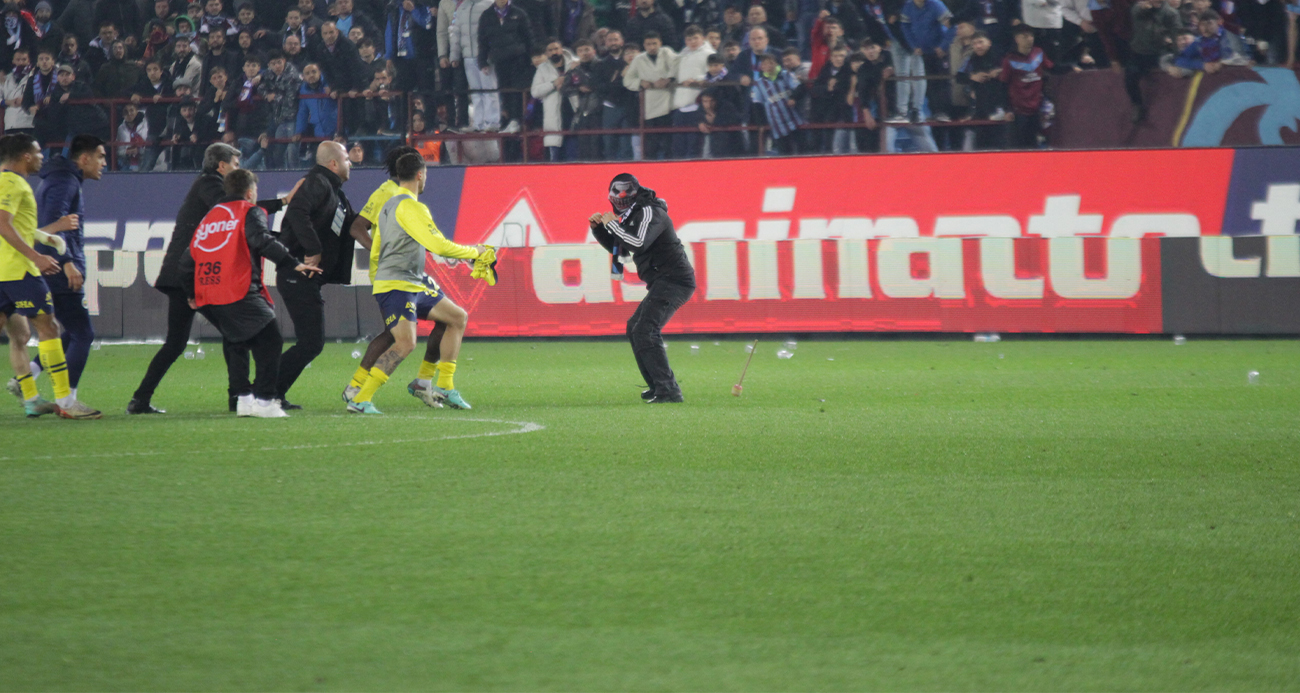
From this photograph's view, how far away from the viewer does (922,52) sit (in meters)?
21.4

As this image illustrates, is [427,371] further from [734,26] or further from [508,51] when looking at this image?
[734,26]

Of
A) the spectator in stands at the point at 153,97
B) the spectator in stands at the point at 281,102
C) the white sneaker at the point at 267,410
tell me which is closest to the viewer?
the white sneaker at the point at 267,410

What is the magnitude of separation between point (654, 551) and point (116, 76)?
22.3 m

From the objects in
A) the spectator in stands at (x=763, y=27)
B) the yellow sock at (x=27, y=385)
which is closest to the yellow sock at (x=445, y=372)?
the yellow sock at (x=27, y=385)

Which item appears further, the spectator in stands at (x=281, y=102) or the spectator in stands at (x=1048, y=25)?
the spectator in stands at (x=281, y=102)

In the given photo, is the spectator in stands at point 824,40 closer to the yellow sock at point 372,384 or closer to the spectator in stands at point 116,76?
the spectator in stands at point 116,76

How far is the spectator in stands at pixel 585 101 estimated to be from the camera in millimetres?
22500

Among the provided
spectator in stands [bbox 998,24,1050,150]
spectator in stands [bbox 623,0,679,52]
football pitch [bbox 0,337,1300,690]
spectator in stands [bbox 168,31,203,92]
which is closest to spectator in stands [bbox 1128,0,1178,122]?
spectator in stands [bbox 998,24,1050,150]

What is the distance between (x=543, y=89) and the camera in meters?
22.7

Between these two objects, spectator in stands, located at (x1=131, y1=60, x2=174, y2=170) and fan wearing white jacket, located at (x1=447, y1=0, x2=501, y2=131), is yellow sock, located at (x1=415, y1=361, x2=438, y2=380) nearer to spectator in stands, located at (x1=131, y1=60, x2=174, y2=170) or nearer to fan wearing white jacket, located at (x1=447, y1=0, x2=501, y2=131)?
fan wearing white jacket, located at (x1=447, y1=0, x2=501, y2=131)

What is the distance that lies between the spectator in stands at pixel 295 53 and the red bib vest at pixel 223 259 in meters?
14.5

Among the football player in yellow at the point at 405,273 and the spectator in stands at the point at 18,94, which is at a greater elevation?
the spectator in stands at the point at 18,94

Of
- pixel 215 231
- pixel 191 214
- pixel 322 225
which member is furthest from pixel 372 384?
pixel 191 214

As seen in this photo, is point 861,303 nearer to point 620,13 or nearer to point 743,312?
point 743,312
